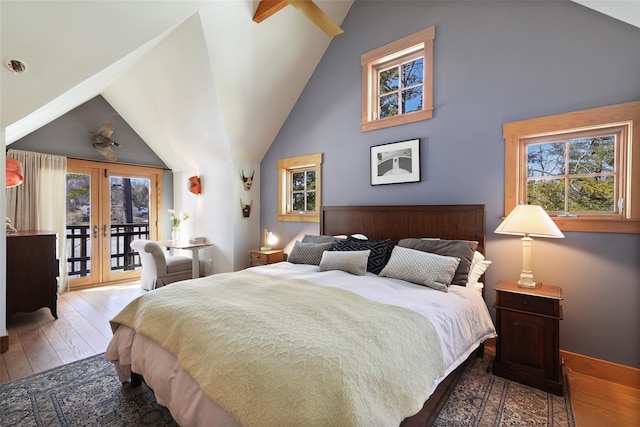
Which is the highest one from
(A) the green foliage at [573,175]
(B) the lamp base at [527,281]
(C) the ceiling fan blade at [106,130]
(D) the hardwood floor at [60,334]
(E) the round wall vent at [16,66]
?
(C) the ceiling fan blade at [106,130]

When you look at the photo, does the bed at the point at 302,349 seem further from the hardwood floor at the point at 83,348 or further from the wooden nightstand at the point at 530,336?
the hardwood floor at the point at 83,348

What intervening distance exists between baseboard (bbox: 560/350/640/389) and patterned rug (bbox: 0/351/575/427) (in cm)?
39

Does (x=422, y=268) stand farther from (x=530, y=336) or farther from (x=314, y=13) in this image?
(x=314, y=13)

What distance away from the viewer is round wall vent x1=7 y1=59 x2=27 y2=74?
2.22 m

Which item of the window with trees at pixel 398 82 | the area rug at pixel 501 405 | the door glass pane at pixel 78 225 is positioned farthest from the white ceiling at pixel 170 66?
the area rug at pixel 501 405

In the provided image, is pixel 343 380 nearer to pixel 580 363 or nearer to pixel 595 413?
pixel 595 413

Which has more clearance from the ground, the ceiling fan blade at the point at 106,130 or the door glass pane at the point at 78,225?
the ceiling fan blade at the point at 106,130

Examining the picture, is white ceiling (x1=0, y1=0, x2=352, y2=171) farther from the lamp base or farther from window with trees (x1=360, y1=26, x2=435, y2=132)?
the lamp base

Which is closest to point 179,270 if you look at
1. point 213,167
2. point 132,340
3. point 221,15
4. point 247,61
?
point 213,167

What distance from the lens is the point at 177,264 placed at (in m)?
4.62

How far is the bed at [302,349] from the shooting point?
111 centimetres

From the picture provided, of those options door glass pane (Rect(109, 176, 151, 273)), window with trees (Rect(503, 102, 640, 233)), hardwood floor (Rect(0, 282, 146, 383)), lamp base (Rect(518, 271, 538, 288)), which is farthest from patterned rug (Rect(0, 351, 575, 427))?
door glass pane (Rect(109, 176, 151, 273))

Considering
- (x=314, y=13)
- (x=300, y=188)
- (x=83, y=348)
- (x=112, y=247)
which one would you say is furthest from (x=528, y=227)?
(x=112, y=247)

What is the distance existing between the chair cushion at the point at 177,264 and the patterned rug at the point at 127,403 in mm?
2252
